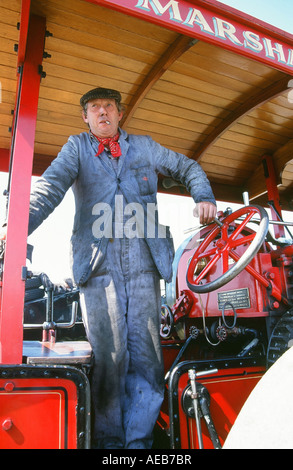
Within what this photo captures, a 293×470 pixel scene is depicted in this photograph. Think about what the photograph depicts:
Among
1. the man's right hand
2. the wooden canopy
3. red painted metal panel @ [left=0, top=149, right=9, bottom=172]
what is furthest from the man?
red painted metal panel @ [left=0, top=149, right=9, bottom=172]

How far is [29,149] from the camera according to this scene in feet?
5.12

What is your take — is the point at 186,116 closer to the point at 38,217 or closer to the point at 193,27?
the point at 193,27

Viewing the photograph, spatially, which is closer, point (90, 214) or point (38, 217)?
point (38, 217)

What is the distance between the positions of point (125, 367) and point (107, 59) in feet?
5.82

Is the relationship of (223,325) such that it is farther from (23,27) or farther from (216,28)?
(23,27)

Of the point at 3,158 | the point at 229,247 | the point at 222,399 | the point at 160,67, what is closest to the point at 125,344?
the point at 222,399

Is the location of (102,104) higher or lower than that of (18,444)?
higher

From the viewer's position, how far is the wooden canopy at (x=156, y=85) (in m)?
1.93

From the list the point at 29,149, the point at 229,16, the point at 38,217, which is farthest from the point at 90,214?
the point at 229,16

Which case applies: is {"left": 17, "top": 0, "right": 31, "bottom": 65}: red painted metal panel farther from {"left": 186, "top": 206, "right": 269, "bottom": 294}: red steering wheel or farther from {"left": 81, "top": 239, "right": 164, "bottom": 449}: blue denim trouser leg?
{"left": 186, "top": 206, "right": 269, "bottom": 294}: red steering wheel

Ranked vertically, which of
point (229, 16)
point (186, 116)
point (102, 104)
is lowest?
point (102, 104)

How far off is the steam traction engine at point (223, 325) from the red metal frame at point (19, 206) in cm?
73

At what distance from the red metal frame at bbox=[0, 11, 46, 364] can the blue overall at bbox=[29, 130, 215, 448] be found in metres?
0.08

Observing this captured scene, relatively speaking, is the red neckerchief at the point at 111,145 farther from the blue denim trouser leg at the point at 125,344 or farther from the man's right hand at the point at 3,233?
the man's right hand at the point at 3,233
